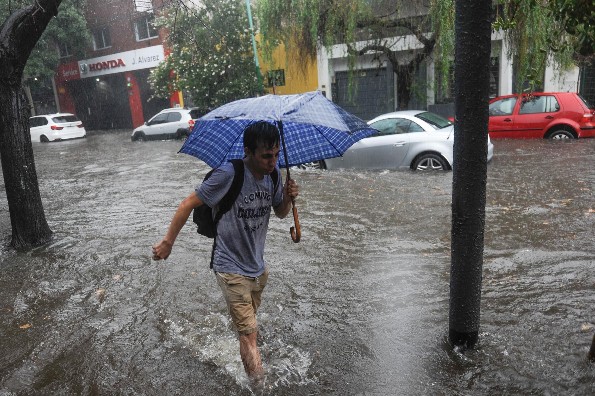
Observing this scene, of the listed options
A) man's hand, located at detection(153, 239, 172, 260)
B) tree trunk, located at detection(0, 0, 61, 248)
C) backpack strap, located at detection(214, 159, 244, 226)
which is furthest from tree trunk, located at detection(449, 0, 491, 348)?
tree trunk, located at detection(0, 0, 61, 248)

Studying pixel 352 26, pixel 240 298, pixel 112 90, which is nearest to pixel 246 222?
pixel 240 298

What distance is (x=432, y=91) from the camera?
2016 cm

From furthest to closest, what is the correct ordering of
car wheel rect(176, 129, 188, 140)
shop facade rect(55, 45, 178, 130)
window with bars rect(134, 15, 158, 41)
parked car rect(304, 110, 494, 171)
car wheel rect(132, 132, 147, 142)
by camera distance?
shop facade rect(55, 45, 178, 130) < window with bars rect(134, 15, 158, 41) < car wheel rect(132, 132, 147, 142) < car wheel rect(176, 129, 188, 140) < parked car rect(304, 110, 494, 171)

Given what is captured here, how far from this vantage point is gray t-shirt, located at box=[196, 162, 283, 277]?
294 cm

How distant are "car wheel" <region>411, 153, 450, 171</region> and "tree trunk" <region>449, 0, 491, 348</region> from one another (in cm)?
671

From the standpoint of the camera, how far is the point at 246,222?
3080 millimetres

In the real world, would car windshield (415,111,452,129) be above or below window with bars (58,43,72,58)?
below

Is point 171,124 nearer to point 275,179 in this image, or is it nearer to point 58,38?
point 58,38

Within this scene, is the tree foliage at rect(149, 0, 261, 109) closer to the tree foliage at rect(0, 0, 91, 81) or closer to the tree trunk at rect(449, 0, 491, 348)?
the tree foliage at rect(0, 0, 91, 81)

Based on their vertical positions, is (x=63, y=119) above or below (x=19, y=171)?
above

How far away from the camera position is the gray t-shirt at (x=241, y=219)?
9.64 feet

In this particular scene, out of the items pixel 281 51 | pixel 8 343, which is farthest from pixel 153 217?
pixel 281 51

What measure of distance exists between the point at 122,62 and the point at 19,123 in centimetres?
2561

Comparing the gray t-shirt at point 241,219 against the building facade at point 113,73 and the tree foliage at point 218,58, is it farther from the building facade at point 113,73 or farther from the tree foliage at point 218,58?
the building facade at point 113,73
